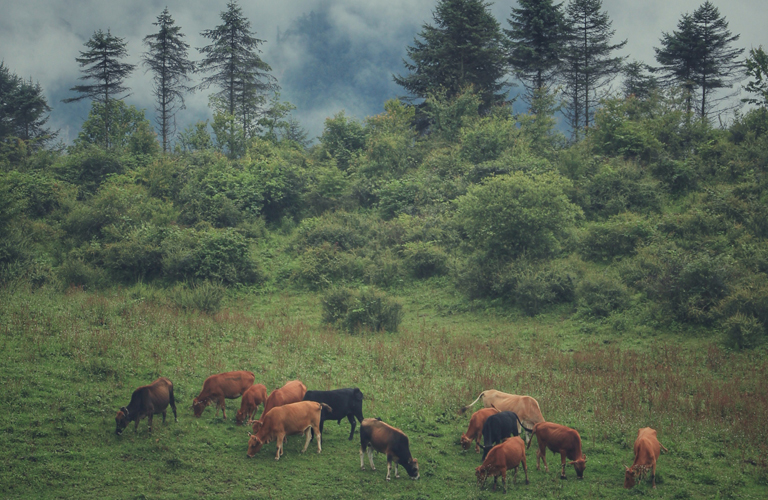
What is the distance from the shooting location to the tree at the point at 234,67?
4375 cm

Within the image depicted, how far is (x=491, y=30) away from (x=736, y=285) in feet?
103

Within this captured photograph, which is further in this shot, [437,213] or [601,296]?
[437,213]

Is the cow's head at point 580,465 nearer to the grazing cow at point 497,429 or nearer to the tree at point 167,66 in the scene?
the grazing cow at point 497,429

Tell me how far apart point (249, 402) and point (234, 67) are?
39483 mm

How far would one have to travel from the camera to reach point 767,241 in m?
21.1

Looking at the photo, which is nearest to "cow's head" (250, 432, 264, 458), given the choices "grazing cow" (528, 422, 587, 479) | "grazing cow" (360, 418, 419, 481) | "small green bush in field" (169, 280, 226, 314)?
"grazing cow" (360, 418, 419, 481)

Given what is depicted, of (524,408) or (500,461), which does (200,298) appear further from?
(500,461)

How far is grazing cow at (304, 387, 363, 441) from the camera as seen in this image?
34.9 ft

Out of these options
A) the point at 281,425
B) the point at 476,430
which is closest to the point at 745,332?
the point at 476,430

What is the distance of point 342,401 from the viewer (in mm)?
10672

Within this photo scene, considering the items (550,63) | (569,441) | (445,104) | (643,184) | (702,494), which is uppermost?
(550,63)

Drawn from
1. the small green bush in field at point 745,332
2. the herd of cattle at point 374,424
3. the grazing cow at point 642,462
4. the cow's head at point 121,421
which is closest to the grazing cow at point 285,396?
the herd of cattle at point 374,424

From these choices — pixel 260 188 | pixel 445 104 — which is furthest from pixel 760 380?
pixel 445 104

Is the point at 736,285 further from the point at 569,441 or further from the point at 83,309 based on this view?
the point at 83,309
